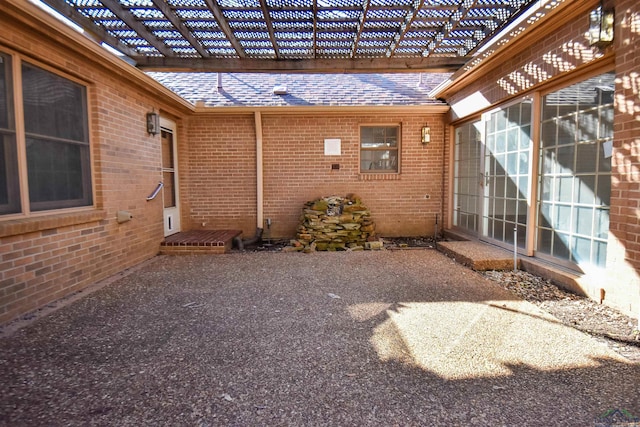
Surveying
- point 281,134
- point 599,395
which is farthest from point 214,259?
point 599,395

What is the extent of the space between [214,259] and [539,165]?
5.00 m

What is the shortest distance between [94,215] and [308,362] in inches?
132

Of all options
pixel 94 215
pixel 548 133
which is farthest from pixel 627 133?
pixel 94 215

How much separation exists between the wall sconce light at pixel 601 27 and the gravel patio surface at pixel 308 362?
264cm

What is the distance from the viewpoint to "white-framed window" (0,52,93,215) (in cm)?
305

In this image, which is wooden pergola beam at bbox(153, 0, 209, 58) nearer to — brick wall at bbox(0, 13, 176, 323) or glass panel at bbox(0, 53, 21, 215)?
brick wall at bbox(0, 13, 176, 323)

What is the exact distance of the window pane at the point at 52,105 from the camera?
3273mm

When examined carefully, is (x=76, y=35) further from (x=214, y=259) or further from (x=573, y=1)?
(x=573, y=1)

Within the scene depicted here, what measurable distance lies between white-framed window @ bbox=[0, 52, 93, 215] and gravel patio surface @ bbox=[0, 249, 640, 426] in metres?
1.18

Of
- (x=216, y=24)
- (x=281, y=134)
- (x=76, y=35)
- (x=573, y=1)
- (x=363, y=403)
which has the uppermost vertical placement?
(x=216, y=24)

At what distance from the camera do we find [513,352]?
242 cm

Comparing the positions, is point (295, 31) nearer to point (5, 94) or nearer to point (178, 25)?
point (178, 25)

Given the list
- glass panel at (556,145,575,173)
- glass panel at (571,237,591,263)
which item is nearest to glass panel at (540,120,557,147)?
glass panel at (556,145,575,173)

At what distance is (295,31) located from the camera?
464 cm
